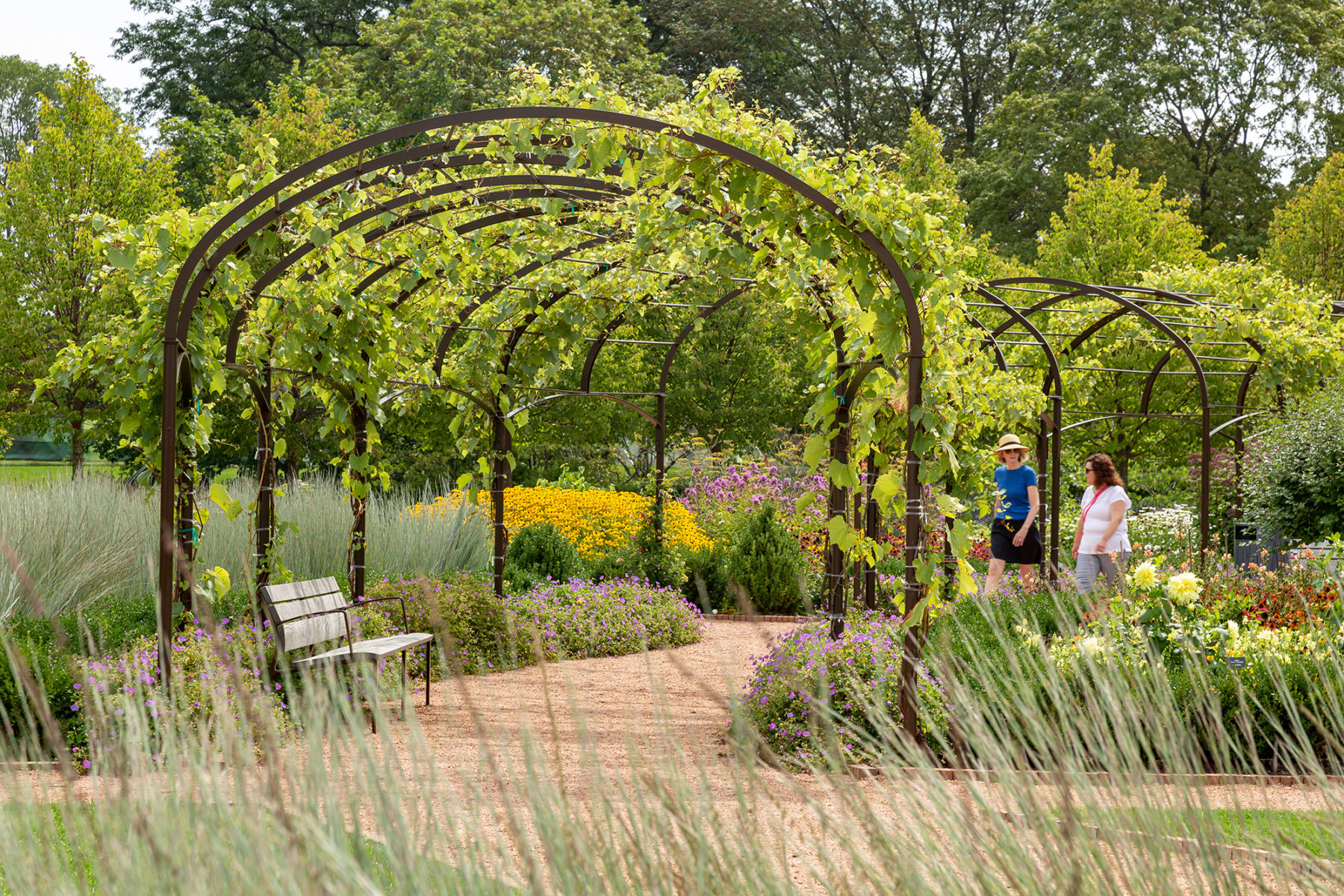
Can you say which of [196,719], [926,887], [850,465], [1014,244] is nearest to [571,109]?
[850,465]

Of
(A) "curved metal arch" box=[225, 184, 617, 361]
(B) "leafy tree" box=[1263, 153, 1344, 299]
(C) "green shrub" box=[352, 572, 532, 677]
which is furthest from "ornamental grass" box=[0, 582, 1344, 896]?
(B) "leafy tree" box=[1263, 153, 1344, 299]

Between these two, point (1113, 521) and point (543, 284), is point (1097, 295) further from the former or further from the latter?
point (543, 284)

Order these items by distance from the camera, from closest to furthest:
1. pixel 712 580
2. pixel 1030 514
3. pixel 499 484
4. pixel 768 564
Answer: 1. pixel 499 484
2. pixel 1030 514
3. pixel 768 564
4. pixel 712 580

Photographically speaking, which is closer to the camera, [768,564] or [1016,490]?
[1016,490]

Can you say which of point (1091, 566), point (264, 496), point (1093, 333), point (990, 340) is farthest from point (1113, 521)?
point (264, 496)

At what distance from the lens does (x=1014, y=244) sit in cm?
2288

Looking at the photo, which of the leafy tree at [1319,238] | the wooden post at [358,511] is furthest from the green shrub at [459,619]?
the leafy tree at [1319,238]

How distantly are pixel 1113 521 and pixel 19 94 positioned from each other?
111 ft

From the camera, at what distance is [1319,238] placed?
16953 millimetres

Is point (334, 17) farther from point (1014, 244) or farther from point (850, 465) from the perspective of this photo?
point (850, 465)

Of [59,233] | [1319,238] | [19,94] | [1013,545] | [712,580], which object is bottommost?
[712,580]

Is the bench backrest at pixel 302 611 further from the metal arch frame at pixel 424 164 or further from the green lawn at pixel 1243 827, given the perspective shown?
the green lawn at pixel 1243 827

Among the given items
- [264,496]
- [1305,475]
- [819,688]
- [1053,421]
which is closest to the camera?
[819,688]

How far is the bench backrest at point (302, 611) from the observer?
5352mm
